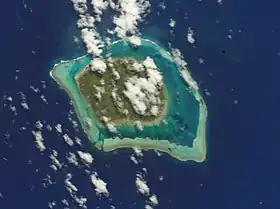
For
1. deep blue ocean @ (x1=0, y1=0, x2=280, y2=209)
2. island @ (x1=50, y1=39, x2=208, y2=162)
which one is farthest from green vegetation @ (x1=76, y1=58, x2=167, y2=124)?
deep blue ocean @ (x1=0, y1=0, x2=280, y2=209)

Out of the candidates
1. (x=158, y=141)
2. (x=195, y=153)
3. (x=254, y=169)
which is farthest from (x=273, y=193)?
(x=158, y=141)

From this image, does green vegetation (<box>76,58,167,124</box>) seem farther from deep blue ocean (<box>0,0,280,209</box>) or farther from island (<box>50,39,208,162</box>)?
deep blue ocean (<box>0,0,280,209</box>)

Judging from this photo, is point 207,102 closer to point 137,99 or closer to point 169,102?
point 169,102

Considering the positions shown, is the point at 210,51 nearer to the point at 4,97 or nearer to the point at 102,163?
the point at 102,163

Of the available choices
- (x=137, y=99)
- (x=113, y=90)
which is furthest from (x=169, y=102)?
(x=113, y=90)

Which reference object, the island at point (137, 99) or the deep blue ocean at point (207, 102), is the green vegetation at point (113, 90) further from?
the deep blue ocean at point (207, 102)

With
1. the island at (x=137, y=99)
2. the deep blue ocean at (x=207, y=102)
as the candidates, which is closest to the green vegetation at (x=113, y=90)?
the island at (x=137, y=99)
